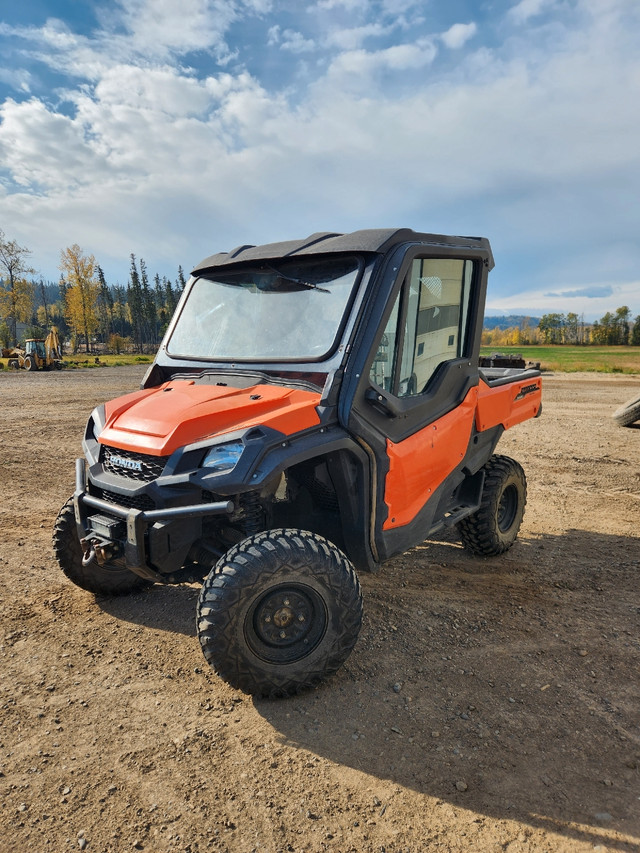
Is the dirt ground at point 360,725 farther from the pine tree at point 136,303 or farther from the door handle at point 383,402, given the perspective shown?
the pine tree at point 136,303

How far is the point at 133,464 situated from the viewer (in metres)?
3.18

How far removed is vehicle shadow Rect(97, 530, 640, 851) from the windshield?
6.18ft

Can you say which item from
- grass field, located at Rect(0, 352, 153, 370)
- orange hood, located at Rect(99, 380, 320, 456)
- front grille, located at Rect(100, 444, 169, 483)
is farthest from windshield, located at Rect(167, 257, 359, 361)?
grass field, located at Rect(0, 352, 153, 370)

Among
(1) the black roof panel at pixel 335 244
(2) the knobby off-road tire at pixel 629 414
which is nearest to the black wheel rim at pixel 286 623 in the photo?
(1) the black roof panel at pixel 335 244

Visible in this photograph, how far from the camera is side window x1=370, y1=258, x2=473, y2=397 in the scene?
3539 millimetres

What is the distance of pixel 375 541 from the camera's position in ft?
11.5

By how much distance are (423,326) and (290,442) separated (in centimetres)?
135

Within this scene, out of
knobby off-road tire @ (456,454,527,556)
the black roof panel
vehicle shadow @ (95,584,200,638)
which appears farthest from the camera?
knobby off-road tire @ (456,454,527,556)

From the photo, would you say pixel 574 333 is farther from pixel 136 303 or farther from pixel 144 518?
pixel 144 518

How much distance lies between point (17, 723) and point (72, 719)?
27cm

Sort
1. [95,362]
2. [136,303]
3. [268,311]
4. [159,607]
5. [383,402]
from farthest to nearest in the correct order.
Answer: [136,303] < [95,362] < [159,607] < [268,311] < [383,402]

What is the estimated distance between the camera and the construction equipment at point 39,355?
106 feet

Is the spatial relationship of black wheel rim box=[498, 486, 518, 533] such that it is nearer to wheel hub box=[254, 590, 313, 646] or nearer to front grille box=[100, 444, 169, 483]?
wheel hub box=[254, 590, 313, 646]

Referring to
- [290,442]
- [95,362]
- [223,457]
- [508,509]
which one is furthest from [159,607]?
[95,362]
